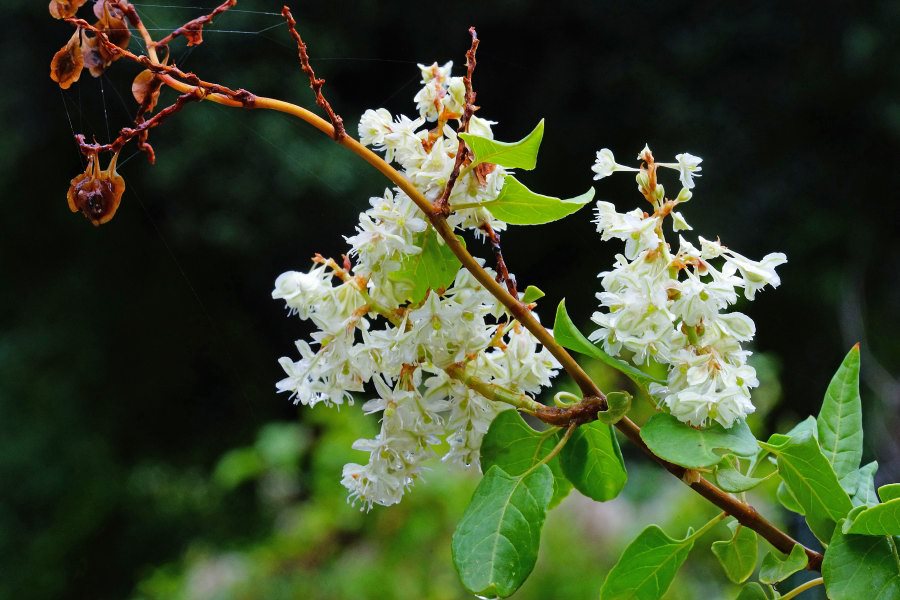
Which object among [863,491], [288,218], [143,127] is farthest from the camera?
[288,218]

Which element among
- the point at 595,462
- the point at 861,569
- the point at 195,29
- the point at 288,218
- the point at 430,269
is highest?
the point at 288,218

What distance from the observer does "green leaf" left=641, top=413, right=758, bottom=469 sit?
14.1 inches

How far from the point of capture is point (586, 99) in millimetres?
3330

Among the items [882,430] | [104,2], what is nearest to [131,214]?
[882,430]

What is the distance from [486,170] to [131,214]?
11.1ft

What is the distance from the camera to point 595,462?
45 cm

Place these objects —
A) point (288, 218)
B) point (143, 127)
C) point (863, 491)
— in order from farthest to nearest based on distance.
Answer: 1. point (288, 218)
2. point (863, 491)
3. point (143, 127)

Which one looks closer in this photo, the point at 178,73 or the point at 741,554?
the point at 178,73

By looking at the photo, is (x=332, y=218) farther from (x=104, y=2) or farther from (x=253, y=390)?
(x=104, y=2)

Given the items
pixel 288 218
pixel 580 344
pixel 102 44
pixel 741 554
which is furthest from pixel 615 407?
pixel 288 218

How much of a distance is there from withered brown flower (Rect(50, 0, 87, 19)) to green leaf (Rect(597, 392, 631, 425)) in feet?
0.85

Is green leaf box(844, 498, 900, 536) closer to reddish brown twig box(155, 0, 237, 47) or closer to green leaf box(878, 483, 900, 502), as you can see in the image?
green leaf box(878, 483, 900, 502)

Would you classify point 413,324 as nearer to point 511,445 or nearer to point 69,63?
point 511,445

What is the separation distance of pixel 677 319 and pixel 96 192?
0.25 meters
